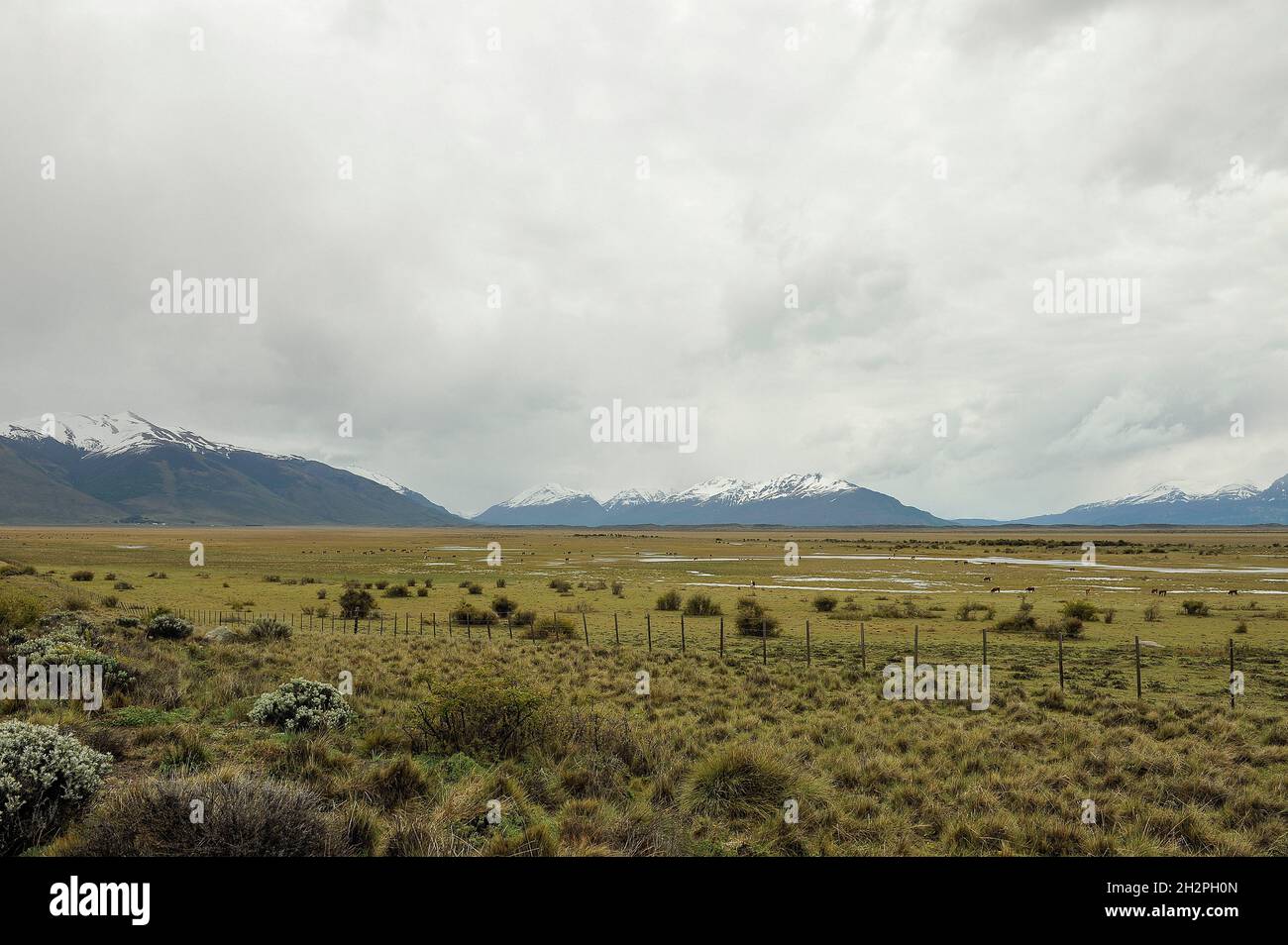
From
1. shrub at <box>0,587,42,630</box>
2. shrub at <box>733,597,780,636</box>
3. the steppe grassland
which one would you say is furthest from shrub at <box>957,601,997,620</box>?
shrub at <box>0,587,42,630</box>

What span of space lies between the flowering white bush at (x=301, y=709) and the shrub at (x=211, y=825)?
5.56m

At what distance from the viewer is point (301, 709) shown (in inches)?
512

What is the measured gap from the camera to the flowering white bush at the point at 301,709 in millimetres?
12906

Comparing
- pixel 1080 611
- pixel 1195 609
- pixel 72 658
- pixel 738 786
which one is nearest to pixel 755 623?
pixel 1080 611

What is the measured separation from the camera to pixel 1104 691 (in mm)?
19703

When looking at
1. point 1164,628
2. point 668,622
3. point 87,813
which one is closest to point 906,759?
point 87,813

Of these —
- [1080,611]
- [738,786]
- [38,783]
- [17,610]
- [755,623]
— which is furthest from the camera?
[1080,611]

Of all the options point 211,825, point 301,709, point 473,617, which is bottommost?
point 473,617

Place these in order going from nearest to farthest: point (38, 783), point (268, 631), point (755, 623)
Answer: point (38, 783), point (268, 631), point (755, 623)

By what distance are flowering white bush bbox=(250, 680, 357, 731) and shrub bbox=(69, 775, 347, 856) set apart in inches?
219

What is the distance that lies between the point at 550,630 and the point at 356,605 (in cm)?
1568

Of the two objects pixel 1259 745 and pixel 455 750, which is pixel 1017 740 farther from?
pixel 455 750

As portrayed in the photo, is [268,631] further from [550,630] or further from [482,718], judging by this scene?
[482,718]

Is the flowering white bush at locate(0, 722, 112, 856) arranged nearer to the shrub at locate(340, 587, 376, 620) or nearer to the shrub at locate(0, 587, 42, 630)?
the shrub at locate(0, 587, 42, 630)
